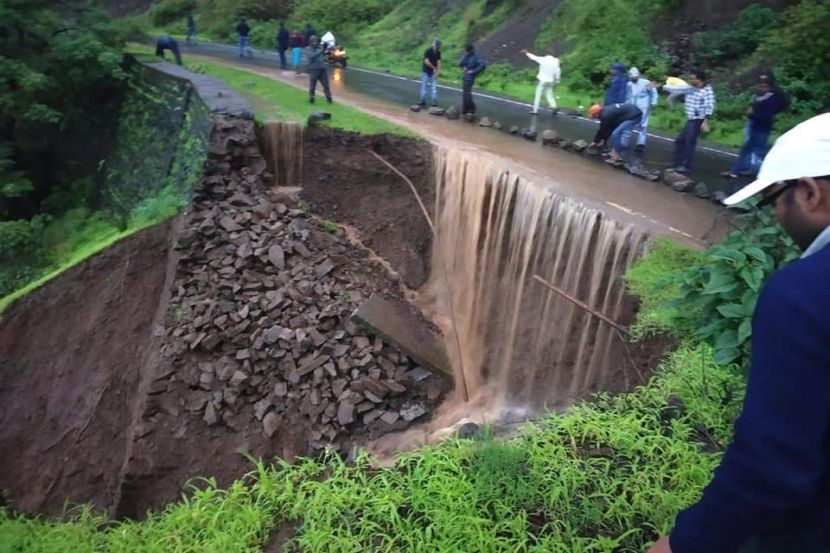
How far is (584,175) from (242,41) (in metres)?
15.5

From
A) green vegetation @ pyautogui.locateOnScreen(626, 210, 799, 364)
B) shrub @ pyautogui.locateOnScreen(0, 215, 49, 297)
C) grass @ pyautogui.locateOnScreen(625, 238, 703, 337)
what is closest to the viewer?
green vegetation @ pyautogui.locateOnScreen(626, 210, 799, 364)

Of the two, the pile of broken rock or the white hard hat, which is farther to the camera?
the pile of broken rock

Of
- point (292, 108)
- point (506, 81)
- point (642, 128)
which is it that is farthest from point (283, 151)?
point (506, 81)

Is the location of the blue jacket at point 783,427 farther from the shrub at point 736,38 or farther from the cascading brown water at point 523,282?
the shrub at point 736,38

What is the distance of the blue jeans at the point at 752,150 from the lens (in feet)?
29.6

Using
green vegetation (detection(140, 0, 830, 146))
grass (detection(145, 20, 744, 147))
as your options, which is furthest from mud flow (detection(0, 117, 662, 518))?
green vegetation (detection(140, 0, 830, 146))

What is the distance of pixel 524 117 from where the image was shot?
1344 centimetres

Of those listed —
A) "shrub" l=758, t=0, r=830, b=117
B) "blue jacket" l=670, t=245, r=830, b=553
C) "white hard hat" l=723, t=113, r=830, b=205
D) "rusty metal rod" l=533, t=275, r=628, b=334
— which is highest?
"shrub" l=758, t=0, r=830, b=117

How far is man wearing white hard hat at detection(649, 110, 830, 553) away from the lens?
1325 millimetres

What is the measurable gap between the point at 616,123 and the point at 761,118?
220 cm

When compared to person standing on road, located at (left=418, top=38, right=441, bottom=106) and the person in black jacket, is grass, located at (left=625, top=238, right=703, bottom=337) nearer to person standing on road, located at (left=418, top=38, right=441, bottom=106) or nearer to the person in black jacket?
the person in black jacket

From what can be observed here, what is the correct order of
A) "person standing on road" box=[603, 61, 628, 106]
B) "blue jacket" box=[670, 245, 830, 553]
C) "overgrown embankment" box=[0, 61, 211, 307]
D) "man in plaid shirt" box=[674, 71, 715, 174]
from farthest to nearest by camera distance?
"person standing on road" box=[603, 61, 628, 106]
"overgrown embankment" box=[0, 61, 211, 307]
"man in plaid shirt" box=[674, 71, 715, 174]
"blue jacket" box=[670, 245, 830, 553]

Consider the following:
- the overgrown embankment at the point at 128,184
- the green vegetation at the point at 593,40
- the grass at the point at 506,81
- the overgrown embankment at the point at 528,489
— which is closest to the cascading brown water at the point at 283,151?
the overgrown embankment at the point at 128,184

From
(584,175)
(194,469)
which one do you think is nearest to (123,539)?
(194,469)
